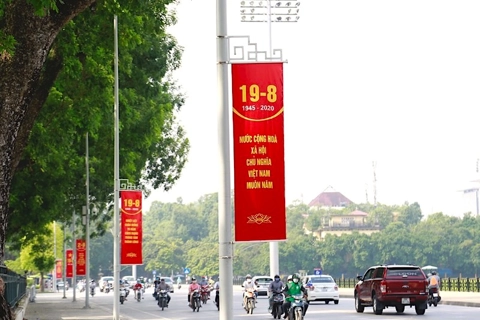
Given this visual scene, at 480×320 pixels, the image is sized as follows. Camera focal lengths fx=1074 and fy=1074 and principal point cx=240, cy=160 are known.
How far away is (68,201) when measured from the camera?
168ft

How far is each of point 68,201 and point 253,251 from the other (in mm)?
106159

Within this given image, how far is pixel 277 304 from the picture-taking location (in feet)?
119

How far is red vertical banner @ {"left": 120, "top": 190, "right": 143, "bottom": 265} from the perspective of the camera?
34.0m

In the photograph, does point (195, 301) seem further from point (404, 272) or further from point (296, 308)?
point (296, 308)

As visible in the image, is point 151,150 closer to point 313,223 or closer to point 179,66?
point 179,66

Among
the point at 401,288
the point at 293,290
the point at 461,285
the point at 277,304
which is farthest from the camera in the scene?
the point at 461,285

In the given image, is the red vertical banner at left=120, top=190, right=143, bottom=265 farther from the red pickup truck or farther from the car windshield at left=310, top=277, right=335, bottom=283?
the car windshield at left=310, top=277, right=335, bottom=283

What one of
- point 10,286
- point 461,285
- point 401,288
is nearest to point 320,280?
point 461,285

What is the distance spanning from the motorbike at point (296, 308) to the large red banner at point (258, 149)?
17.9 metres

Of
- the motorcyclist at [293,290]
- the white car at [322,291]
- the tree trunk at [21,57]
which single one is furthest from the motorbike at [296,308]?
the white car at [322,291]

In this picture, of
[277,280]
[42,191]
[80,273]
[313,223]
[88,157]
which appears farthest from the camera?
[313,223]

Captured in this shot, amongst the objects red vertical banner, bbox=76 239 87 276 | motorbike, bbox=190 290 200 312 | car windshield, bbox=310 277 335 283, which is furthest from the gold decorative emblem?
red vertical banner, bbox=76 239 87 276

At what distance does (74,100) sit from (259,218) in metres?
18.1

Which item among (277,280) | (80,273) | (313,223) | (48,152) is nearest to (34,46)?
(48,152)
